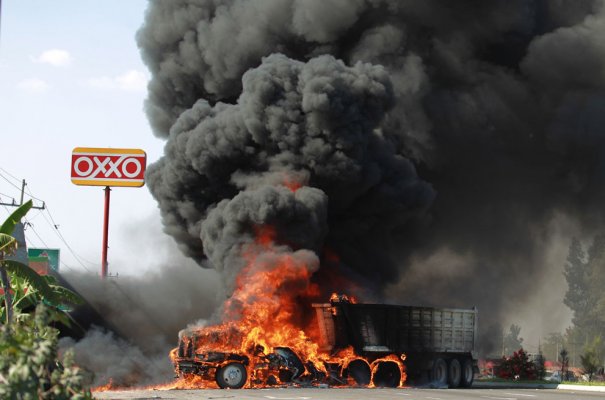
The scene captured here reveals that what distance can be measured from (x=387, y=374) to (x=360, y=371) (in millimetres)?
1494

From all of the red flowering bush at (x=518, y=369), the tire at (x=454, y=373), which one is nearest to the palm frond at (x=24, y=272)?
the tire at (x=454, y=373)

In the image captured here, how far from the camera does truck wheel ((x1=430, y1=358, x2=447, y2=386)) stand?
35844mm

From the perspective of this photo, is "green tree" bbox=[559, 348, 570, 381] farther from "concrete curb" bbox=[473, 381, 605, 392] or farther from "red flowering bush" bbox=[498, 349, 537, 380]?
"concrete curb" bbox=[473, 381, 605, 392]

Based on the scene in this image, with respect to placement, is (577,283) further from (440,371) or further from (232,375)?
(232,375)

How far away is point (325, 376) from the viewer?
32.7m

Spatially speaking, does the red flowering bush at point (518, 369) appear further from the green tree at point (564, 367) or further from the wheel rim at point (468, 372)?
the wheel rim at point (468, 372)

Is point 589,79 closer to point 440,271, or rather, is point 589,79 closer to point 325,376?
point 440,271

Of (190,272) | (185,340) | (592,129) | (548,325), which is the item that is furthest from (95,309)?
(548,325)

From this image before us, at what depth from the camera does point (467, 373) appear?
37.6m

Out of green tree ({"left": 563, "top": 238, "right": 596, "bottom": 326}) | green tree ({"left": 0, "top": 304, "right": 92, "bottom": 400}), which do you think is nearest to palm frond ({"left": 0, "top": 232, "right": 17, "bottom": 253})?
green tree ({"left": 0, "top": 304, "right": 92, "bottom": 400})

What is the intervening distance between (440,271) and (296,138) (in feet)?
54.0

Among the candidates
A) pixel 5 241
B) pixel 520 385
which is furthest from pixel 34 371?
pixel 520 385

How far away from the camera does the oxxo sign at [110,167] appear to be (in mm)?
56125

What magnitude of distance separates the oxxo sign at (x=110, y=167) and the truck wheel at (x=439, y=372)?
2651 cm
